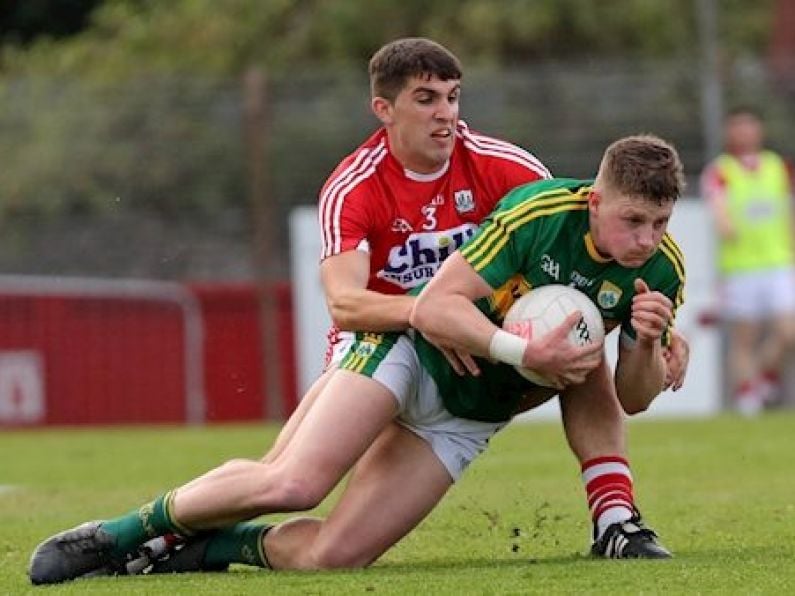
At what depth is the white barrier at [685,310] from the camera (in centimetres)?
1928

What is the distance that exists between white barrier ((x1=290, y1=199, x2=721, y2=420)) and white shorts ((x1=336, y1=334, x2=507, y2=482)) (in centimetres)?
1090

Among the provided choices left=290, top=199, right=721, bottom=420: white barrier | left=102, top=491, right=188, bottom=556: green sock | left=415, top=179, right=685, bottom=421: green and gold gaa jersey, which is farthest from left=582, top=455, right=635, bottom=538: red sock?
left=290, top=199, right=721, bottom=420: white barrier

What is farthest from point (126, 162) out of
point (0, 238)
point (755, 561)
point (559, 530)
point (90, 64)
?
point (755, 561)

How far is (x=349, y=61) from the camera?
90.8 ft

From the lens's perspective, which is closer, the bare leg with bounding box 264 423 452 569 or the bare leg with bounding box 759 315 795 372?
the bare leg with bounding box 264 423 452 569

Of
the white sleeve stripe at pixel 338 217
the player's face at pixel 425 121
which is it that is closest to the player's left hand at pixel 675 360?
the player's face at pixel 425 121

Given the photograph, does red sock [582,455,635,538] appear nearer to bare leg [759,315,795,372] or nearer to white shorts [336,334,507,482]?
white shorts [336,334,507,482]

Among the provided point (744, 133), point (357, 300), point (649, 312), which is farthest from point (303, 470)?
point (744, 133)

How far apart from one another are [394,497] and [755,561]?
1216mm

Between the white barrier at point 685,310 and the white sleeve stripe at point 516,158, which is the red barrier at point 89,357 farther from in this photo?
the white sleeve stripe at point 516,158

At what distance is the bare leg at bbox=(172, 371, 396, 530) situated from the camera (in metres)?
7.88

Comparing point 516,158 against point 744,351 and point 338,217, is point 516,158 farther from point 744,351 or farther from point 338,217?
point 744,351

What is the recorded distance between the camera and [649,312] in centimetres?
765

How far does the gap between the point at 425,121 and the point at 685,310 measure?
439 inches
